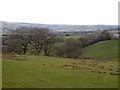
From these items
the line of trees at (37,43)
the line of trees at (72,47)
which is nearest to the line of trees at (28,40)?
the line of trees at (37,43)

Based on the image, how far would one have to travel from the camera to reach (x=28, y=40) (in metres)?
55.0

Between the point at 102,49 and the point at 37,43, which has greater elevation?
the point at 37,43

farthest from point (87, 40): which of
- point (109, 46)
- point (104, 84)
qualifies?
point (104, 84)

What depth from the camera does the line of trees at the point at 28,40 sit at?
5312 centimetres

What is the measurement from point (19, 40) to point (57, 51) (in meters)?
11.0

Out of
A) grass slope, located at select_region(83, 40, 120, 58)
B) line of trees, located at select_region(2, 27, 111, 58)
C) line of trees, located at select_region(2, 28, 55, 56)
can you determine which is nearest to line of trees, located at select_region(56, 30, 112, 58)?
line of trees, located at select_region(2, 27, 111, 58)

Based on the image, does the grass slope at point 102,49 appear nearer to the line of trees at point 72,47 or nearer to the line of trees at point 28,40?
the line of trees at point 72,47

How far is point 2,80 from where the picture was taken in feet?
41.7

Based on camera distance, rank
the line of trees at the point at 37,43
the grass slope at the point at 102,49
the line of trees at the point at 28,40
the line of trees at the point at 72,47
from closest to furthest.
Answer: the line of trees at the point at 28,40 → the line of trees at the point at 37,43 → the line of trees at the point at 72,47 → the grass slope at the point at 102,49

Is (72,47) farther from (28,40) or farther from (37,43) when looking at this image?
(28,40)

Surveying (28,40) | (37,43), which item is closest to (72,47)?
(37,43)

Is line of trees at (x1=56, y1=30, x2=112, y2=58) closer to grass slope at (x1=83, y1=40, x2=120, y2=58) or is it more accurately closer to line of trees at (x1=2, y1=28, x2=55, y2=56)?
grass slope at (x1=83, y1=40, x2=120, y2=58)

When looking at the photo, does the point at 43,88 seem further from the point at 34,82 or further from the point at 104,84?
the point at 104,84

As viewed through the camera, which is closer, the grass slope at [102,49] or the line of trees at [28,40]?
the line of trees at [28,40]
